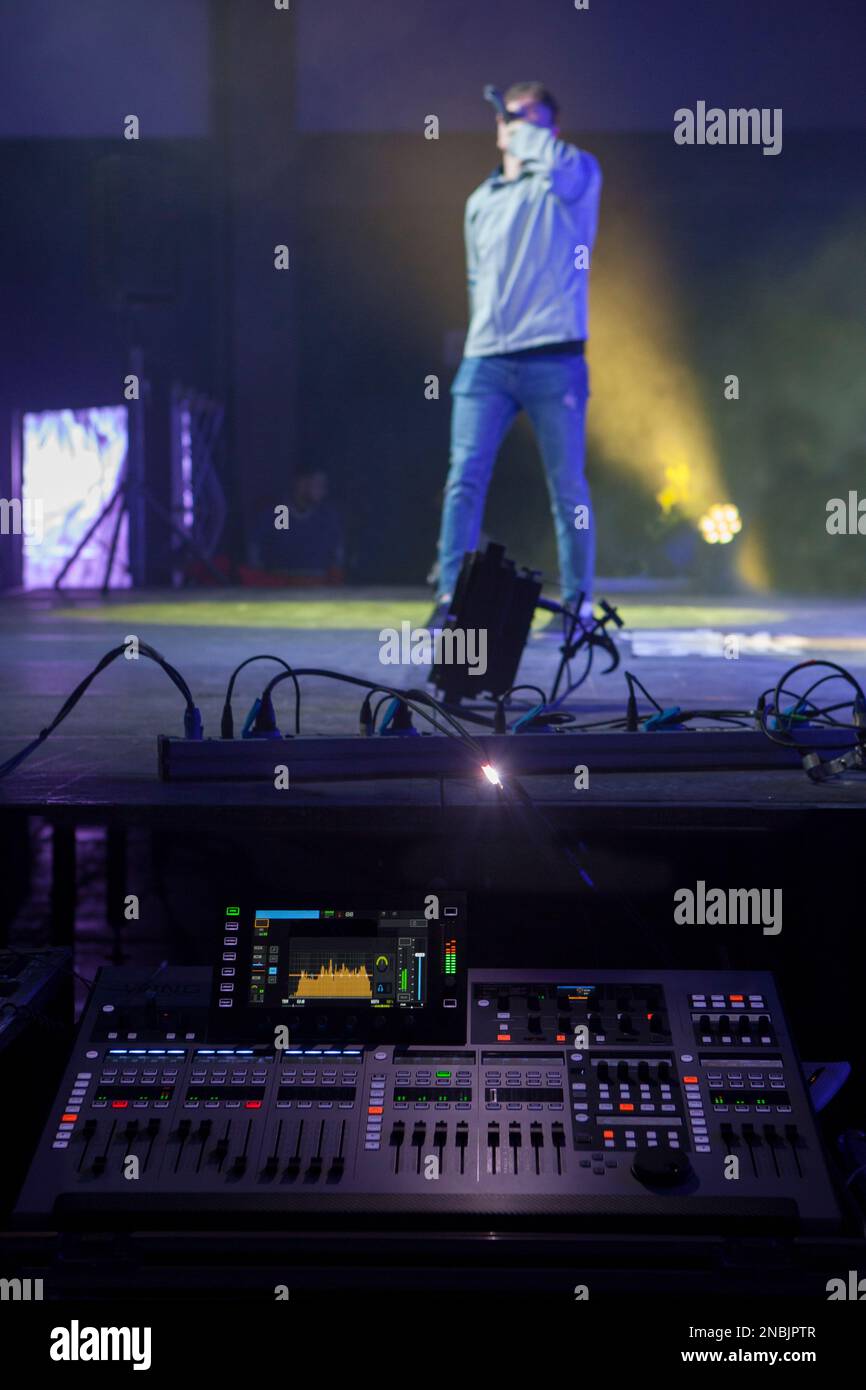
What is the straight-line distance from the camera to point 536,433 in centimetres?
396

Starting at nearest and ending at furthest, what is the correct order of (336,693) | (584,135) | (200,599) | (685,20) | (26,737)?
(26,737)
(336,693)
(200,599)
(685,20)
(584,135)

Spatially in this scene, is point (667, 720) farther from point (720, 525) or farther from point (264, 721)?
point (720, 525)

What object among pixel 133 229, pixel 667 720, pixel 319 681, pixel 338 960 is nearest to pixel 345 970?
pixel 338 960

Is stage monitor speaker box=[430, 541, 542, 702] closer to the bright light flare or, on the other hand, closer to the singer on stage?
the singer on stage

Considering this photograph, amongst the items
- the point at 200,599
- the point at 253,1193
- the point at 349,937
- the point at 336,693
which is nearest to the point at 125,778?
the point at 349,937

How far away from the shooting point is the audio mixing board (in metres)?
1.21

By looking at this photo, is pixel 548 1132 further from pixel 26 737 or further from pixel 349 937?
pixel 26 737

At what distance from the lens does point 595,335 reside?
8234 mm

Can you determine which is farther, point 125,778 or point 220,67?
point 220,67

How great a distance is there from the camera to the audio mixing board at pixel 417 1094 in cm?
121

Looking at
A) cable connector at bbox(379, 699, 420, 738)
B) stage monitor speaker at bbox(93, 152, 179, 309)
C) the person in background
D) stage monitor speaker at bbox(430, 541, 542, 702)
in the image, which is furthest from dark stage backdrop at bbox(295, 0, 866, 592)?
cable connector at bbox(379, 699, 420, 738)

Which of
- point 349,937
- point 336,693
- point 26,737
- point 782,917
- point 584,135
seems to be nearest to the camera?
point 349,937
